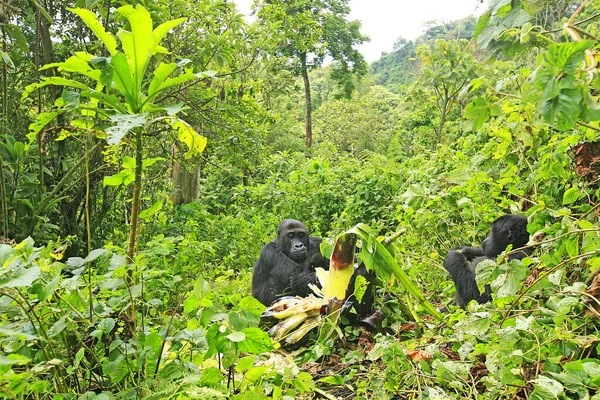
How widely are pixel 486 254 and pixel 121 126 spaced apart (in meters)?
2.61

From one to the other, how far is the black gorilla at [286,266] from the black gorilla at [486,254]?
1.13 meters

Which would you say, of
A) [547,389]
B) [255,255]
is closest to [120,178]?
[547,389]

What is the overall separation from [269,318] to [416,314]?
905mm

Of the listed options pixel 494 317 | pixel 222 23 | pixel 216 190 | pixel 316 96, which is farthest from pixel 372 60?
pixel 494 317

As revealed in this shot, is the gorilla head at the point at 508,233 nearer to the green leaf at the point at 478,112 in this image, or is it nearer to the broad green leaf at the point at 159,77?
the green leaf at the point at 478,112

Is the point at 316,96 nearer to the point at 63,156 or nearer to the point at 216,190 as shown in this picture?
the point at 216,190

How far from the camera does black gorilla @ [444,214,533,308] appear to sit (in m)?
2.89

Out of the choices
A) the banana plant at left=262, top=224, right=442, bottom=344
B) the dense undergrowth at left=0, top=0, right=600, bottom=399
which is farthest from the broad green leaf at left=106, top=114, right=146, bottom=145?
the banana plant at left=262, top=224, right=442, bottom=344

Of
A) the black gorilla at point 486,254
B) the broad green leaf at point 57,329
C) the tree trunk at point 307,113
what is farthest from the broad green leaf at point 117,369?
the tree trunk at point 307,113

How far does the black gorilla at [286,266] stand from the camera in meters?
3.76

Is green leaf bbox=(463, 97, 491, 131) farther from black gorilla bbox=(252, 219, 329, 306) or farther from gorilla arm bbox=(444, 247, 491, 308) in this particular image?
black gorilla bbox=(252, 219, 329, 306)

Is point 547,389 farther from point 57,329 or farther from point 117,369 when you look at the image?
point 57,329

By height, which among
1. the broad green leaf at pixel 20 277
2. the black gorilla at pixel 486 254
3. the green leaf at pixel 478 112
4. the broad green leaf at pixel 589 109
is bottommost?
the black gorilla at pixel 486 254

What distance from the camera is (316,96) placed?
25.7 metres
